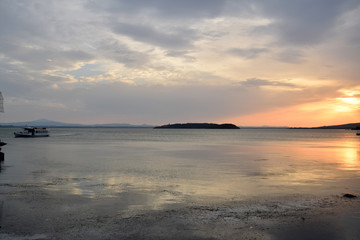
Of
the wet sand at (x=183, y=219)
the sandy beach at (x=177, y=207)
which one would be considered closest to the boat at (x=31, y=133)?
the sandy beach at (x=177, y=207)

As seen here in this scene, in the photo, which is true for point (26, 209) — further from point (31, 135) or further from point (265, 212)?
point (31, 135)

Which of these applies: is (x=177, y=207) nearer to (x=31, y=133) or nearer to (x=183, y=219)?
(x=183, y=219)

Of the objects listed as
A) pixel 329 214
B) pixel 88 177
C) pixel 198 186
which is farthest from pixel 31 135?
pixel 329 214

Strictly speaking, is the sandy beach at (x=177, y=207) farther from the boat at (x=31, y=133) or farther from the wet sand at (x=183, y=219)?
the boat at (x=31, y=133)

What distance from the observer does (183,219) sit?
12109 mm

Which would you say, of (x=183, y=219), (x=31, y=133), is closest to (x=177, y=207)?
(x=183, y=219)

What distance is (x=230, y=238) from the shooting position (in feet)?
33.2

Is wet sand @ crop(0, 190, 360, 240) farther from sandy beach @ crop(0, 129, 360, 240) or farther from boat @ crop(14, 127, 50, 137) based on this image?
boat @ crop(14, 127, 50, 137)

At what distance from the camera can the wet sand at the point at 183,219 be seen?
1046 cm

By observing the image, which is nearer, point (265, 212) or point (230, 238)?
point (230, 238)

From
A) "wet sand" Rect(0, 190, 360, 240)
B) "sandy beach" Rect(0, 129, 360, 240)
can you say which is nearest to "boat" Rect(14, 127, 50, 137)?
"sandy beach" Rect(0, 129, 360, 240)

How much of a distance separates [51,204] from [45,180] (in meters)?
7.57

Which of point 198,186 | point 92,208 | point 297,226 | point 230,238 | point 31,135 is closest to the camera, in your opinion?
point 230,238

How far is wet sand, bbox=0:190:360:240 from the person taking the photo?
1046 cm
